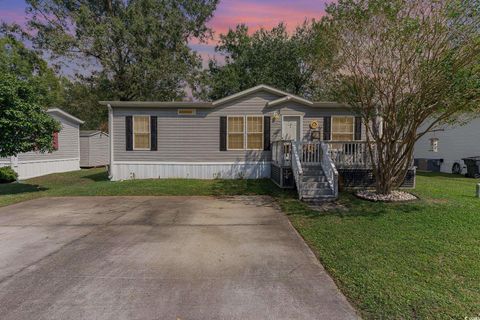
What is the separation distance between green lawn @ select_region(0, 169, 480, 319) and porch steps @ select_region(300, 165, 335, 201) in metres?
0.38

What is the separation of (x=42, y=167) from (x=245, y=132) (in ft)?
38.3

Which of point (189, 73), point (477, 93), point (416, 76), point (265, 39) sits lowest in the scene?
point (477, 93)

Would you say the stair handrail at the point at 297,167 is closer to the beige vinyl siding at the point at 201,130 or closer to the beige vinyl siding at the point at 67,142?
the beige vinyl siding at the point at 201,130

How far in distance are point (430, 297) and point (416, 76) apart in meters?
5.81

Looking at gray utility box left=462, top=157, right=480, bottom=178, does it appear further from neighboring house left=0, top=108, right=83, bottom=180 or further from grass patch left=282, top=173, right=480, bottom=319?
neighboring house left=0, top=108, right=83, bottom=180

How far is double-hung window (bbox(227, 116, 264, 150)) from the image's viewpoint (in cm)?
1230

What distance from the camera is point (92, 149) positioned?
20766 mm

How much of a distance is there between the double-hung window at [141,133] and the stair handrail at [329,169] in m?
7.06

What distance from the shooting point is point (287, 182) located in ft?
33.2

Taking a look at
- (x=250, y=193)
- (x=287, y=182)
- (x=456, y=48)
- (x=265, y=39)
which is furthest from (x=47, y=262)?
(x=265, y=39)

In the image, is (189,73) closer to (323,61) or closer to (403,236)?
(323,61)

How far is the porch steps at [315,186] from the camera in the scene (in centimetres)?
843

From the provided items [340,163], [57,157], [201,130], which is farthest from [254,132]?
[57,157]

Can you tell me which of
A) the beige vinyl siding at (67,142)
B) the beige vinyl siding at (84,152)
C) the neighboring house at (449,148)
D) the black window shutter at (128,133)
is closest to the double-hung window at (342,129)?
the neighboring house at (449,148)
